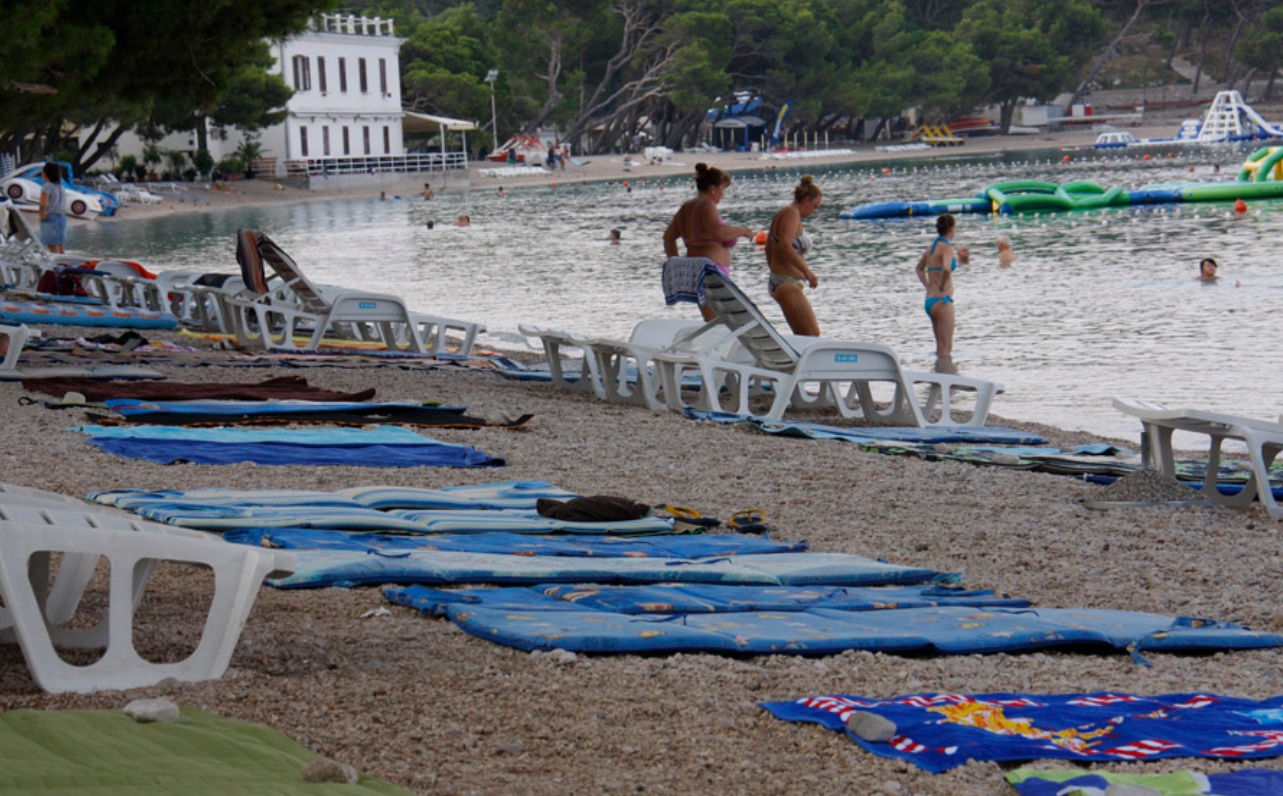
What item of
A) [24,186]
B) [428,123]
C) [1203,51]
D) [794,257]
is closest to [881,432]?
[794,257]

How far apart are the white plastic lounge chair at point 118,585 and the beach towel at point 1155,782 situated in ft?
5.08

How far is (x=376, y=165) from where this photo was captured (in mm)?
65500

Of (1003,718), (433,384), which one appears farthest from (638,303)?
(1003,718)

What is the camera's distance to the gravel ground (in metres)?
2.88

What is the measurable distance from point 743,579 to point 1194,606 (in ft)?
4.69

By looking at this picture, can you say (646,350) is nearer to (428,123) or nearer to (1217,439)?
(1217,439)

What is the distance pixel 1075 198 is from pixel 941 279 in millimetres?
29301

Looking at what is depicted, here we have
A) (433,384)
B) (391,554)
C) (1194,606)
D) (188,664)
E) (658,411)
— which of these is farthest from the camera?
(433,384)

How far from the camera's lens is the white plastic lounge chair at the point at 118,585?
297 cm

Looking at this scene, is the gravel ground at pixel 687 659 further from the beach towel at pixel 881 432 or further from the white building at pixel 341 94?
the white building at pixel 341 94

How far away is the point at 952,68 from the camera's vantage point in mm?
87688

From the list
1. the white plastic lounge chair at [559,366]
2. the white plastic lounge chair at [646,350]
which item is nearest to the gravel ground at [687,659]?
A: the white plastic lounge chair at [646,350]

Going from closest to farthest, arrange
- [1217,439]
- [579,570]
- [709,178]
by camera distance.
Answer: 1. [579,570]
2. [1217,439]
3. [709,178]

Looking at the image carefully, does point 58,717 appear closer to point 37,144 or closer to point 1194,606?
point 1194,606
